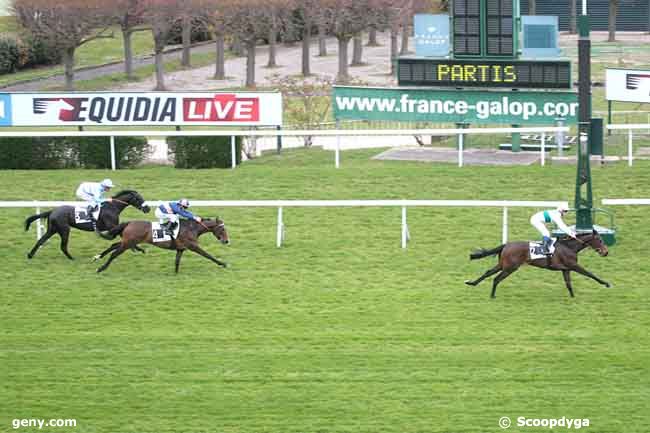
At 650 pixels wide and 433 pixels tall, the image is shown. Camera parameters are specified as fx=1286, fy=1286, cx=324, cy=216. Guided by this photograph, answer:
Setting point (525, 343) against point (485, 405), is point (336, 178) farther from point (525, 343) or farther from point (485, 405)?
point (485, 405)

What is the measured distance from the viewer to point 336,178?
16922 mm

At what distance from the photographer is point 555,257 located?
38.5 feet

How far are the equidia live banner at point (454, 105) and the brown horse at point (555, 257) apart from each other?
6.78 meters

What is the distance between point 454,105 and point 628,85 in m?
2.59

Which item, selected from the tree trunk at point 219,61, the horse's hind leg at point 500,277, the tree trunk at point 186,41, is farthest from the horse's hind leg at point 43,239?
the tree trunk at point 219,61

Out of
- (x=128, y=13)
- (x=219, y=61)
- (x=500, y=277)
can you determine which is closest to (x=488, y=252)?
(x=500, y=277)

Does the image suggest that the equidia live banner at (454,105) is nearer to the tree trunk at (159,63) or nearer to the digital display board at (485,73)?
the digital display board at (485,73)

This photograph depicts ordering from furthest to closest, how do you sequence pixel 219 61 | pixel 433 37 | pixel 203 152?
pixel 219 61
pixel 433 37
pixel 203 152

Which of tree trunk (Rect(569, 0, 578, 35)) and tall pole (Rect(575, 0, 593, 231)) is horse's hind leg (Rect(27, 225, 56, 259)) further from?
tree trunk (Rect(569, 0, 578, 35))

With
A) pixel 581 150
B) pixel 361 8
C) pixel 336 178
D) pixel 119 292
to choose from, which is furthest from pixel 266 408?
pixel 361 8

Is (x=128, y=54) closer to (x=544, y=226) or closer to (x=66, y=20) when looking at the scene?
(x=66, y=20)

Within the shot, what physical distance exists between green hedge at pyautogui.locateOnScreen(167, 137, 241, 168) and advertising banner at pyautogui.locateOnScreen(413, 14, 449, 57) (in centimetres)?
327

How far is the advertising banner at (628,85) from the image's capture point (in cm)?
1883

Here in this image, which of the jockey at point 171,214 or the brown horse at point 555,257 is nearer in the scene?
the brown horse at point 555,257
